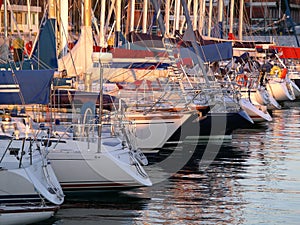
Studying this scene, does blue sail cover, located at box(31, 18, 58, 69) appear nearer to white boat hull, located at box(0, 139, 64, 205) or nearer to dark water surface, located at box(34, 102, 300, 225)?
dark water surface, located at box(34, 102, 300, 225)

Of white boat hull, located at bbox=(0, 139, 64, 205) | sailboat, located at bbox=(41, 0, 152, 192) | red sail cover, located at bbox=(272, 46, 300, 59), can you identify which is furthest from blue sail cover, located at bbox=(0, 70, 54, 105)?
red sail cover, located at bbox=(272, 46, 300, 59)

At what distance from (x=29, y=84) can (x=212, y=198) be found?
4.06m

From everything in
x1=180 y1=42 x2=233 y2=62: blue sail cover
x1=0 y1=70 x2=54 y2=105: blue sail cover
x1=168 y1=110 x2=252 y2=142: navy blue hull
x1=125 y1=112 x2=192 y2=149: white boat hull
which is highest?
x1=0 y1=70 x2=54 y2=105: blue sail cover

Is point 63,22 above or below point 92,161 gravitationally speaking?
above

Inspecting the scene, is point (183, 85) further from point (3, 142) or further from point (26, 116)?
point (3, 142)

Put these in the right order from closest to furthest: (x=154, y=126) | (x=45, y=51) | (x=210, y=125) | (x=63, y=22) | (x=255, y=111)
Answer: (x=45, y=51) → (x=154, y=126) → (x=63, y=22) → (x=210, y=125) → (x=255, y=111)

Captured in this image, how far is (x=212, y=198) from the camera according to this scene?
58.4ft

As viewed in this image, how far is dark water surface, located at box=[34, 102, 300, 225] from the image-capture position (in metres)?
15.8

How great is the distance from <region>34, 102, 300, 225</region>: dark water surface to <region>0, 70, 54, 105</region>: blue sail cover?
6.18 ft

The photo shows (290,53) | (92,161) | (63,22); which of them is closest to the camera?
(92,161)

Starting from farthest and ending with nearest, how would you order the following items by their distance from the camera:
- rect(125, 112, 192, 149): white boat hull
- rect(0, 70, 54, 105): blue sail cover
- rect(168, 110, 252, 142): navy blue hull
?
rect(168, 110, 252, 142): navy blue hull
rect(125, 112, 192, 149): white boat hull
rect(0, 70, 54, 105): blue sail cover

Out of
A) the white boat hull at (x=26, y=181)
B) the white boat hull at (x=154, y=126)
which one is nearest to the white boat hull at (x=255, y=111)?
the white boat hull at (x=154, y=126)

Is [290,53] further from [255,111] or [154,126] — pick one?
[154,126]

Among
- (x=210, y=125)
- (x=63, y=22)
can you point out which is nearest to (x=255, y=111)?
(x=210, y=125)
